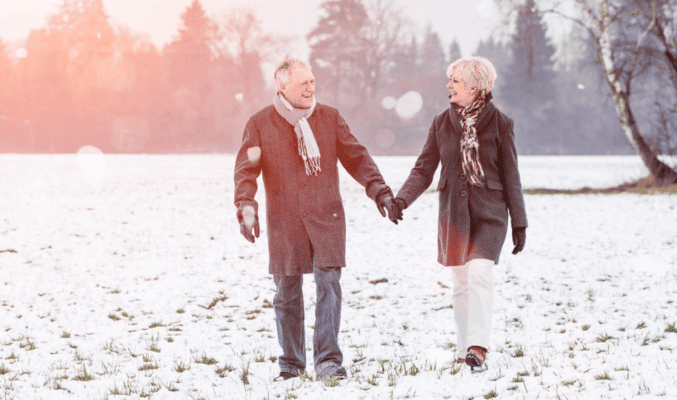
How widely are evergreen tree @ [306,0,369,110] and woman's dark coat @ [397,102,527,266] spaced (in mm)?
48514

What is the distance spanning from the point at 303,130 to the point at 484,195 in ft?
4.08

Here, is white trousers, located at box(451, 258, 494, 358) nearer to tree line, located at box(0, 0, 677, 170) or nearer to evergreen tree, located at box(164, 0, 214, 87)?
tree line, located at box(0, 0, 677, 170)

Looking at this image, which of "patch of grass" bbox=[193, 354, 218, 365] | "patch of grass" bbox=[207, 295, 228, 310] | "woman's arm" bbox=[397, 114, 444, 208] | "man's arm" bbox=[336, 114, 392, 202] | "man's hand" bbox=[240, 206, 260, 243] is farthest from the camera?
"patch of grass" bbox=[207, 295, 228, 310]

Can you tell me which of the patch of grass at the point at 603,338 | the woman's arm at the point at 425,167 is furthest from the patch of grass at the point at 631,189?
the woman's arm at the point at 425,167

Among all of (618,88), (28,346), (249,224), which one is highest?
(618,88)

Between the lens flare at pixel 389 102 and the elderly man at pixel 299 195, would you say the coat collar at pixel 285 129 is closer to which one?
the elderly man at pixel 299 195

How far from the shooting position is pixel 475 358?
155 inches

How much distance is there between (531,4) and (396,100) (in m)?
41.6

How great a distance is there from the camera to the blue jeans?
3971mm

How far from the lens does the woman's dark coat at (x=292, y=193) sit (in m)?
3.93

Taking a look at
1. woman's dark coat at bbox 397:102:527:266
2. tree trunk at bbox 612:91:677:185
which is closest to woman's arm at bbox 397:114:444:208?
woman's dark coat at bbox 397:102:527:266

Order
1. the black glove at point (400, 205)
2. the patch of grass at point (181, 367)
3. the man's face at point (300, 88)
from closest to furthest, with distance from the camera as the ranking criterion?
the man's face at point (300, 88) < the black glove at point (400, 205) < the patch of grass at point (181, 367)

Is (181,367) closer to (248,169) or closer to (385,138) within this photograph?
(248,169)

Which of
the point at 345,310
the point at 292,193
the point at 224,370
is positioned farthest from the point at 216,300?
the point at 292,193
